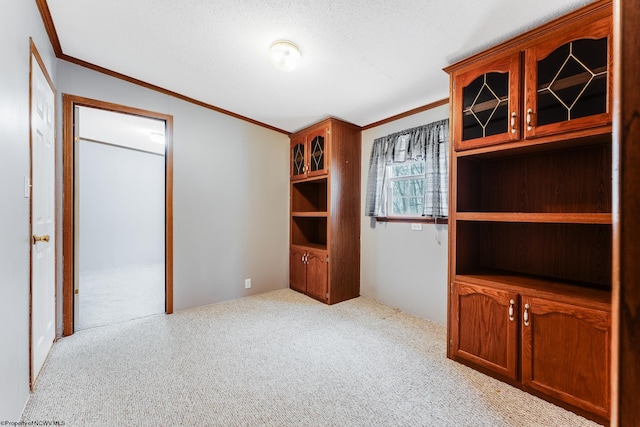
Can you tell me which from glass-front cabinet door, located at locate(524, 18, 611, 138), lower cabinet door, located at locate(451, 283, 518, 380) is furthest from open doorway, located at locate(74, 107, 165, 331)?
glass-front cabinet door, located at locate(524, 18, 611, 138)

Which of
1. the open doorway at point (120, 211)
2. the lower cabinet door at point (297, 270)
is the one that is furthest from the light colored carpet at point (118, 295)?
the lower cabinet door at point (297, 270)

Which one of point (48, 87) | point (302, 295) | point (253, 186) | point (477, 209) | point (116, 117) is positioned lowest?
point (302, 295)

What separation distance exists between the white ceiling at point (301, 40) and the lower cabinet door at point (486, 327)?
5.88 ft

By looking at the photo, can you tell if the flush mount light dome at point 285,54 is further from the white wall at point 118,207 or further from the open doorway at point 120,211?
the white wall at point 118,207

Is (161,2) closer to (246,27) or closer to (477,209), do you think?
(246,27)

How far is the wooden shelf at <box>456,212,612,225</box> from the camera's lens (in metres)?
1.55

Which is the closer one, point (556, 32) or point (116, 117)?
point (556, 32)

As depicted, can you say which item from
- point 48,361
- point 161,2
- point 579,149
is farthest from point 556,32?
point 48,361

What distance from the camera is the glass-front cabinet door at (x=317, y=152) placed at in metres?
3.50

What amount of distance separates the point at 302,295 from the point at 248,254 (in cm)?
93

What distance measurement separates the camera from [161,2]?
6.04 ft

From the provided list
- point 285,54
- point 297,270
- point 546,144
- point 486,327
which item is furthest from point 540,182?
point 297,270

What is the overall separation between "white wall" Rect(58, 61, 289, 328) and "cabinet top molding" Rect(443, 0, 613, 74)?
8.40ft

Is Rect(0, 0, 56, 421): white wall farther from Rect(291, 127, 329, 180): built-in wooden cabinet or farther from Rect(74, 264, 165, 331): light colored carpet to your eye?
Rect(291, 127, 329, 180): built-in wooden cabinet
